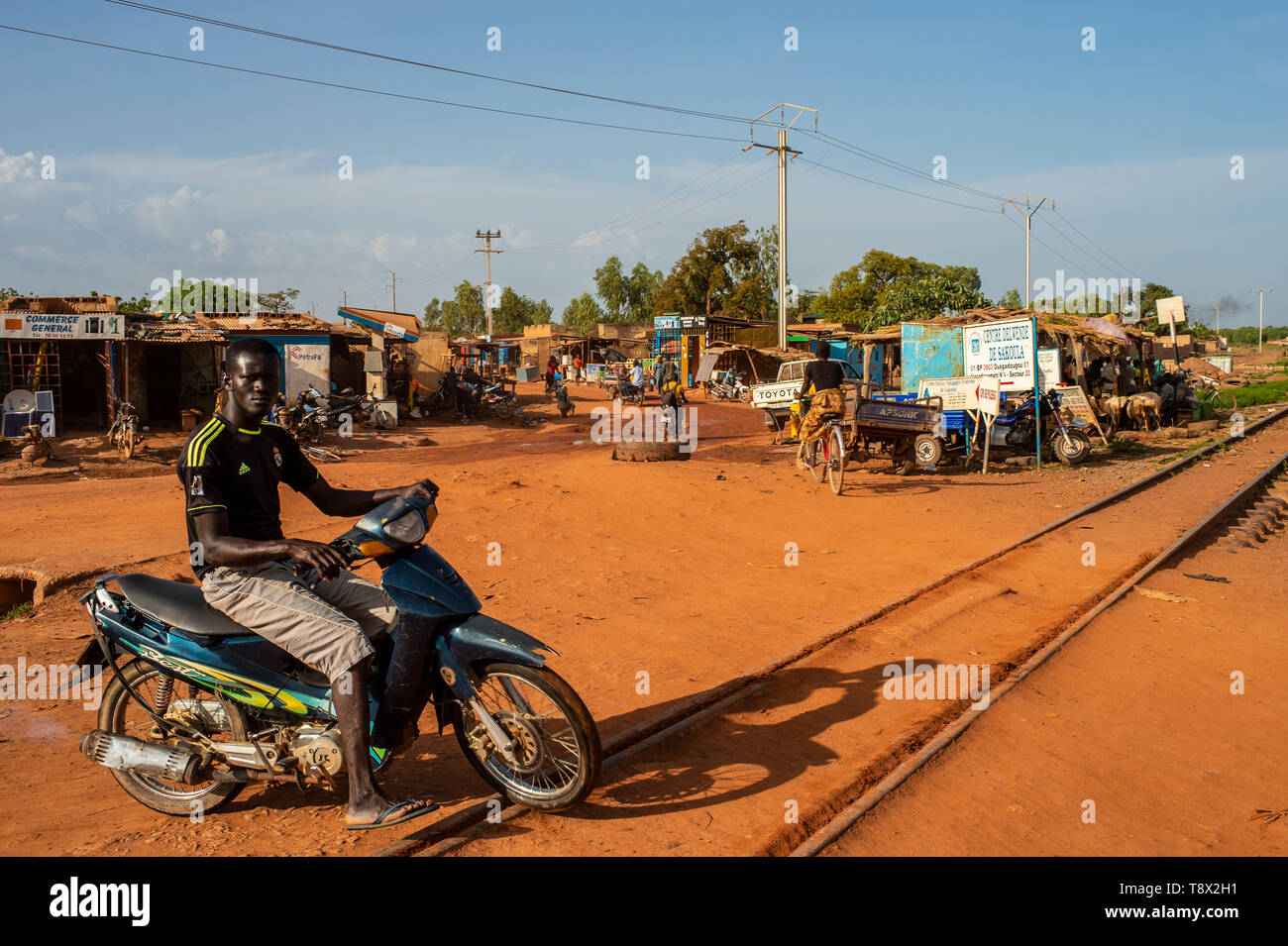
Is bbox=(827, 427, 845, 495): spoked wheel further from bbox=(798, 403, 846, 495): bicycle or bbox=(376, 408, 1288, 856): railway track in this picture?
bbox=(376, 408, 1288, 856): railway track

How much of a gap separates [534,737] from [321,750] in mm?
882

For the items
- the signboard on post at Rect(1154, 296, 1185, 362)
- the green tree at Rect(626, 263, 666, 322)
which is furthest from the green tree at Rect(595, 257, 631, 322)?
the signboard on post at Rect(1154, 296, 1185, 362)

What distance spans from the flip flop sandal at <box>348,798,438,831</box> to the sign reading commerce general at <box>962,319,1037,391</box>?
49.0ft

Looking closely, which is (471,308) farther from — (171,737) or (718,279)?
(171,737)

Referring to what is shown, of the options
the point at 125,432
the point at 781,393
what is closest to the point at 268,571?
the point at 125,432

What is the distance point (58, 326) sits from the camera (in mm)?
20453

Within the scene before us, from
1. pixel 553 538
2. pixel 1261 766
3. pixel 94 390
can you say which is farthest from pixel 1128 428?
pixel 94 390

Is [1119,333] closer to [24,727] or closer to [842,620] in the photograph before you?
[842,620]

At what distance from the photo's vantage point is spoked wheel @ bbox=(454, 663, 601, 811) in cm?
356

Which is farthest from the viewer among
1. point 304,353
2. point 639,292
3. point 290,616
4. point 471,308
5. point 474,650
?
point 471,308

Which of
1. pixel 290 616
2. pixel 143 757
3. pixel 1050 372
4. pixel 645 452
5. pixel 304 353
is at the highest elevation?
pixel 304 353

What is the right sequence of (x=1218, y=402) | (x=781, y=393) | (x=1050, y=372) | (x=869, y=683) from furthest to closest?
(x=1218, y=402) < (x=781, y=393) < (x=1050, y=372) < (x=869, y=683)

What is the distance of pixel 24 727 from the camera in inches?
191

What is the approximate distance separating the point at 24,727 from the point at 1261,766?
21.8 ft
